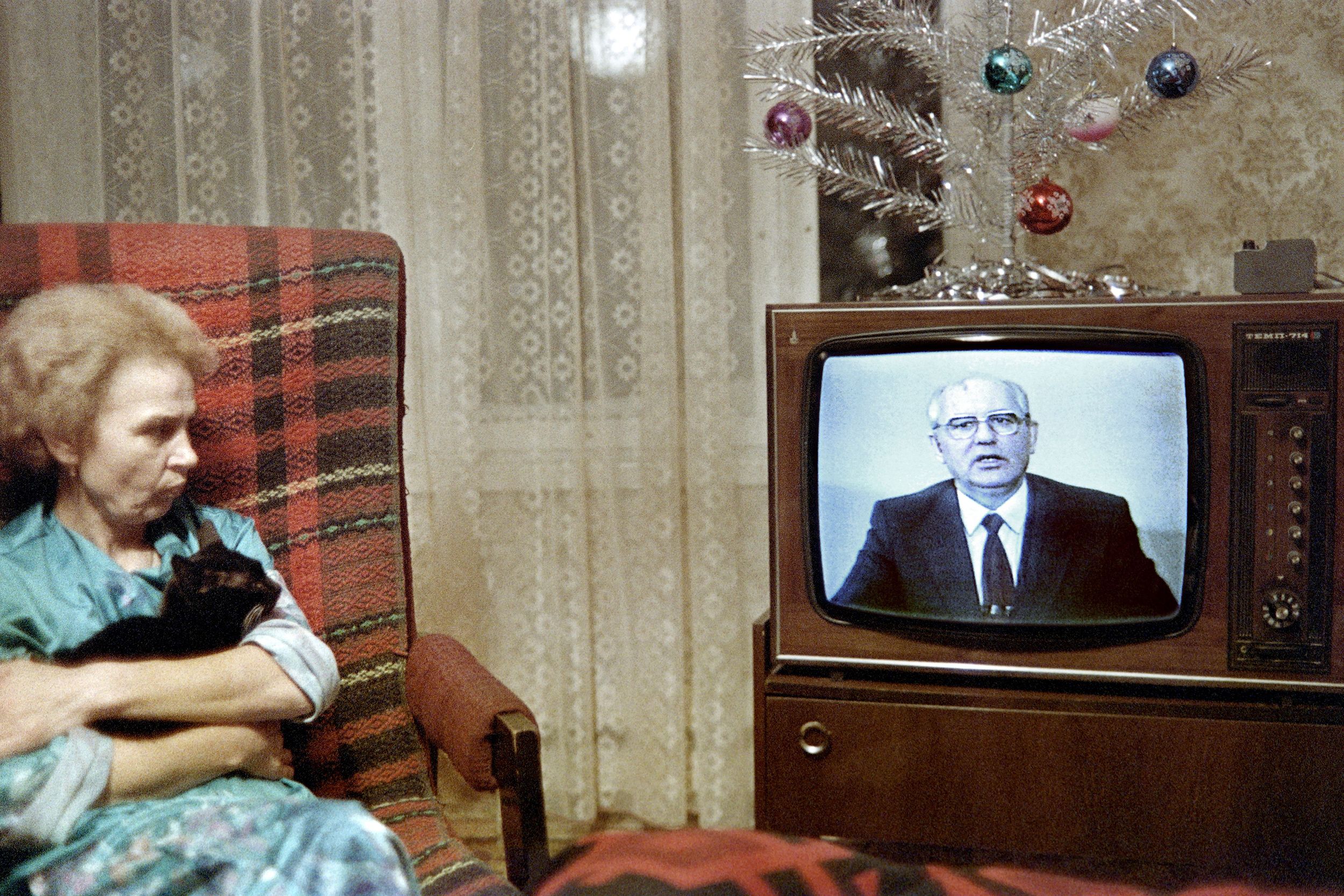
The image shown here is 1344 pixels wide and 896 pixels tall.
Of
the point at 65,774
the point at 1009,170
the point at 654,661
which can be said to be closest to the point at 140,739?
the point at 65,774

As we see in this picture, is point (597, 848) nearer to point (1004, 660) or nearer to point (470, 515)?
point (1004, 660)

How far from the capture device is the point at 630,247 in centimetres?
173

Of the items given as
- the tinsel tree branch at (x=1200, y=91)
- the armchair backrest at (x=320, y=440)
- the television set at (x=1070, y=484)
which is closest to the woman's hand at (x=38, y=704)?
the armchair backrest at (x=320, y=440)

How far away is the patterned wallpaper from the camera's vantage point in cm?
157

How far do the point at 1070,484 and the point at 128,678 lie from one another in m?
0.94

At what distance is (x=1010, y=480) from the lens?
45.9 inches

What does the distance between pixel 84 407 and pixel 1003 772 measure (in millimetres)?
1038

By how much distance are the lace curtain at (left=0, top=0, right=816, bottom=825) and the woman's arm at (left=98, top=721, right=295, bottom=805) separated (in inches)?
35.3

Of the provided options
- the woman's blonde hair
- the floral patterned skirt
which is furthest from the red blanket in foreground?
the woman's blonde hair

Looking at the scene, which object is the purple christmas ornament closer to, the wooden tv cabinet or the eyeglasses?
the eyeglasses

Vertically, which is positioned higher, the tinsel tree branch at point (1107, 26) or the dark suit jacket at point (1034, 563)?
the tinsel tree branch at point (1107, 26)

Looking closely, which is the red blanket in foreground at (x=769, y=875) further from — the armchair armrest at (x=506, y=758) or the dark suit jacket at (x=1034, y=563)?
the dark suit jacket at (x=1034, y=563)

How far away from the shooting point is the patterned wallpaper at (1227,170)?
1.57 metres

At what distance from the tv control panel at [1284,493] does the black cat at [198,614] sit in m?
1.00
